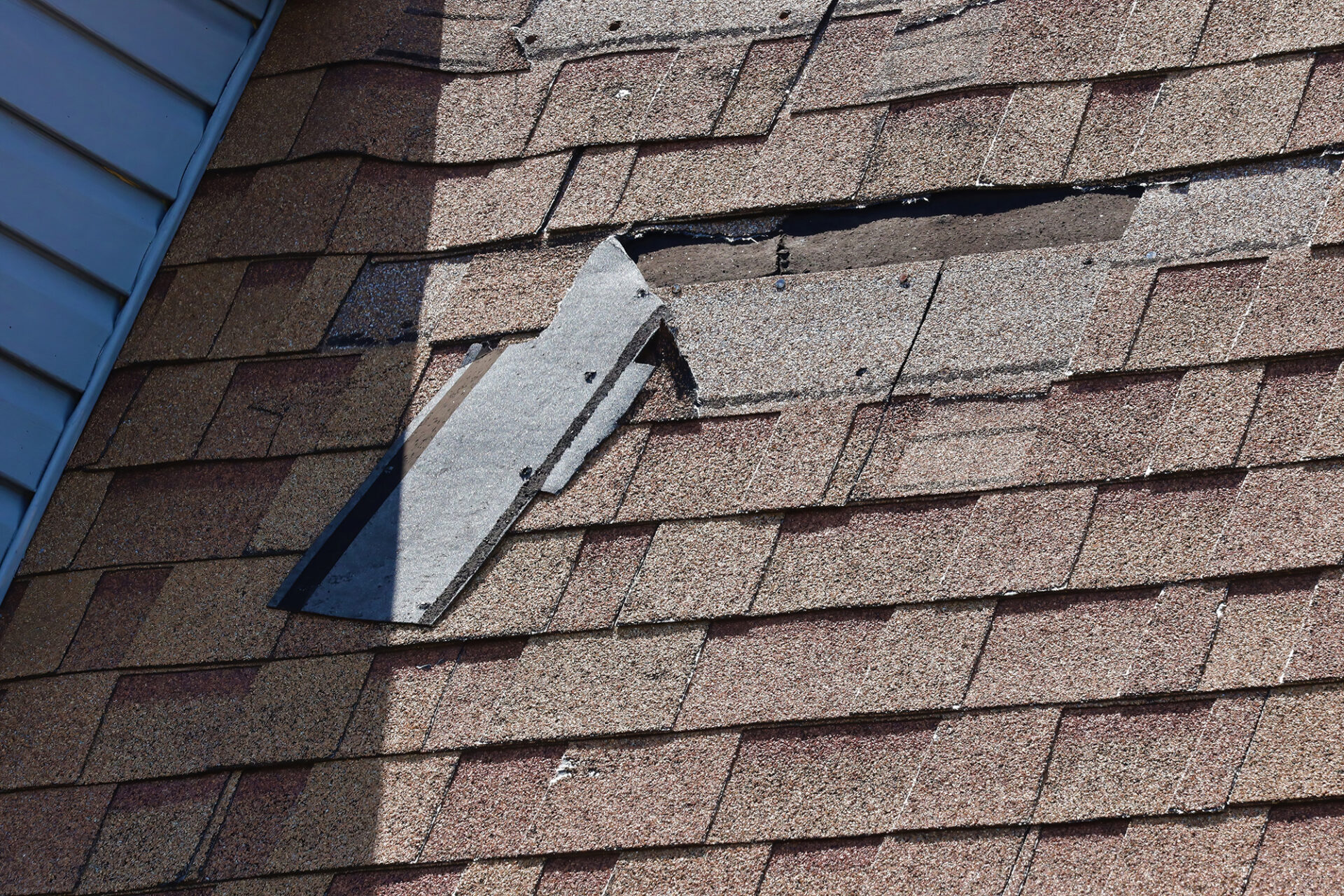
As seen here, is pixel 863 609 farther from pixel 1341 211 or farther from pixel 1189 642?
pixel 1341 211

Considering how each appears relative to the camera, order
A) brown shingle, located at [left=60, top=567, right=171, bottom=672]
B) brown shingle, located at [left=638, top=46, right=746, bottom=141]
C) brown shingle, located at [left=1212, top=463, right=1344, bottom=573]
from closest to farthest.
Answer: brown shingle, located at [left=1212, top=463, right=1344, bottom=573], brown shingle, located at [left=60, top=567, right=171, bottom=672], brown shingle, located at [left=638, top=46, right=746, bottom=141]

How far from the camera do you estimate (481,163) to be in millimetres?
3295

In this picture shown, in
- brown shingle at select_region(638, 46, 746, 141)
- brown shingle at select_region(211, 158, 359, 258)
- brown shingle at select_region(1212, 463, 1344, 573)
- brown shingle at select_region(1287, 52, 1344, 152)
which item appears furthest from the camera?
brown shingle at select_region(211, 158, 359, 258)

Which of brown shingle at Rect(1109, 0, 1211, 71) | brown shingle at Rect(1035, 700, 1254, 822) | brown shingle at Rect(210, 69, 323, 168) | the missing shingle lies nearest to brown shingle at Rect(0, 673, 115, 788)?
brown shingle at Rect(210, 69, 323, 168)

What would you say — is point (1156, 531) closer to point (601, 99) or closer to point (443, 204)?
point (601, 99)

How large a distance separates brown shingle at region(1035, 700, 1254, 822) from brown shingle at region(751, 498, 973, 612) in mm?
415

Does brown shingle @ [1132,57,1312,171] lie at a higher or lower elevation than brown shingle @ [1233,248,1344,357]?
higher

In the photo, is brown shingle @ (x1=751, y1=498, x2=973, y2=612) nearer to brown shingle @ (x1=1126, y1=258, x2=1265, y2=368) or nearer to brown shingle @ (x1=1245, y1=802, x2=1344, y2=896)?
brown shingle @ (x1=1126, y1=258, x2=1265, y2=368)

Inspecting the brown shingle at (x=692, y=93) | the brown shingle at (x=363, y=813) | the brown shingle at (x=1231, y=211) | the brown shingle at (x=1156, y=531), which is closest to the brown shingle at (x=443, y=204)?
the brown shingle at (x=692, y=93)

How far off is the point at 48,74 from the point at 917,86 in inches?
91.3

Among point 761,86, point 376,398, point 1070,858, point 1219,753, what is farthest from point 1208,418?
point 376,398

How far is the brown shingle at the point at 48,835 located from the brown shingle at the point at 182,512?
1.88ft

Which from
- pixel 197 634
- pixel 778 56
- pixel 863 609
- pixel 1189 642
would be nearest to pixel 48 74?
pixel 197 634

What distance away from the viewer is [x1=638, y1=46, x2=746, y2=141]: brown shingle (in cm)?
316
